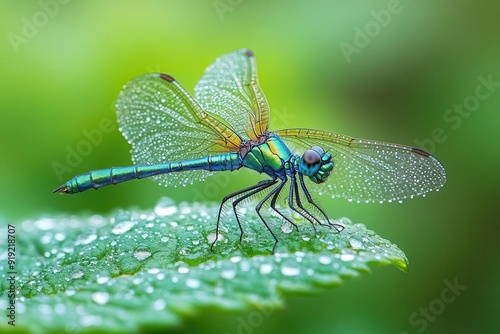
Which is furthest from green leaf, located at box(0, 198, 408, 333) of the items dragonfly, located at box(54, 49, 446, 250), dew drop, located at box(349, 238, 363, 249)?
dragonfly, located at box(54, 49, 446, 250)

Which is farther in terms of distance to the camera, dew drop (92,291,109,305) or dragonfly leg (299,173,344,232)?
dragonfly leg (299,173,344,232)

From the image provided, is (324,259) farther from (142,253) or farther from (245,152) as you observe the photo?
(245,152)

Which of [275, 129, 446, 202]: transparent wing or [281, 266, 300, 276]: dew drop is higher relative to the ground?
[275, 129, 446, 202]: transparent wing

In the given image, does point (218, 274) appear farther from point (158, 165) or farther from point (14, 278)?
point (158, 165)

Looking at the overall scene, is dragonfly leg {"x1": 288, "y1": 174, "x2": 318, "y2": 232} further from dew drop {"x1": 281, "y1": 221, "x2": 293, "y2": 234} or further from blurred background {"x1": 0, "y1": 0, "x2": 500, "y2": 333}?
blurred background {"x1": 0, "y1": 0, "x2": 500, "y2": 333}

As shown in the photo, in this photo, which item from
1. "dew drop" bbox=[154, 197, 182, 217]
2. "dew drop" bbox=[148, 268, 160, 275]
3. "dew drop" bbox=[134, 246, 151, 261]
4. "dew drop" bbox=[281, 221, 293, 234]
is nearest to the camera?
"dew drop" bbox=[148, 268, 160, 275]

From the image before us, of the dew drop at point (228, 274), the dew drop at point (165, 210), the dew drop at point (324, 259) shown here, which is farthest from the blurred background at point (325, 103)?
the dew drop at point (228, 274)

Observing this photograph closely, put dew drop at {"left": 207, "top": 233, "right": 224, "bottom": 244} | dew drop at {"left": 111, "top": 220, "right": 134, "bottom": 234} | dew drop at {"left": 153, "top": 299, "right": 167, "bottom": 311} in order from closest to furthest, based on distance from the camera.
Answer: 1. dew drop at {"left": 153, "top": 299, "right": 167, "bottom": 311}
2. dew drop at {"left": 207, "top": 233, "right": 224, "bottom": 244}
3. dew drop at {"left": 111, "top": 220, "right": 134, "bottom": 234}
